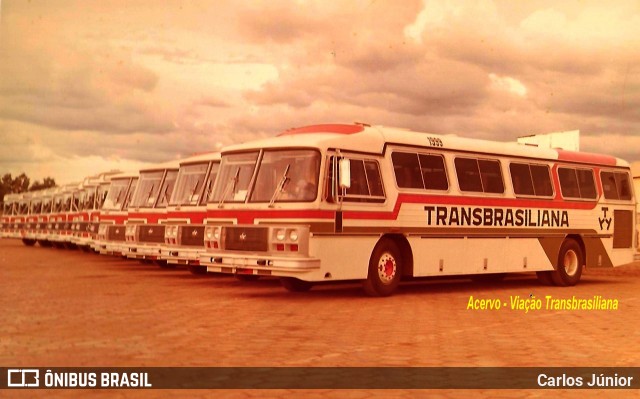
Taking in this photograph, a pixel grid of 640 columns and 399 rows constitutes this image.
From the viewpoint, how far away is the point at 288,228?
14555 mm

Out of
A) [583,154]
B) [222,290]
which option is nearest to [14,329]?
[222,290]

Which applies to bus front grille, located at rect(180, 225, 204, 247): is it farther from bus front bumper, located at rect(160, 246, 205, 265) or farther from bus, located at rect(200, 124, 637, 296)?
bus, located at rect(200, 124, 637, 296)

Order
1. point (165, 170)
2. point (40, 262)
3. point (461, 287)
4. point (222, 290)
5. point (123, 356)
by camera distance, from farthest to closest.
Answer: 1. point (40, 262)
2. point (165, 170)
3. point (461, 287)
4. point (222, 290)
5. point (123, 356)

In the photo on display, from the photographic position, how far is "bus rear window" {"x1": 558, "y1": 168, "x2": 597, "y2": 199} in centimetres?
2036

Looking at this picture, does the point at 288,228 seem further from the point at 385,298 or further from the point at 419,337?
the point at 419,337

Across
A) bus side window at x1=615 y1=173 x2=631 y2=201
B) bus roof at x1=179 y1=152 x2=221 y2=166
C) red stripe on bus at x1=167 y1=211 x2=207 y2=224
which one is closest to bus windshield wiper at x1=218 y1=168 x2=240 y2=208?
red stripe on bus at x1=167 y1=211 x2=207 y2=224

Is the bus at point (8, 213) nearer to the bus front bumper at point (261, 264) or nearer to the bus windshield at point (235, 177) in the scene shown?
the bus windshield at point (235, 177)

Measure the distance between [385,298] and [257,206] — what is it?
9.80 ft

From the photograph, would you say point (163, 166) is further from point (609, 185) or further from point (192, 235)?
point (609, 185)

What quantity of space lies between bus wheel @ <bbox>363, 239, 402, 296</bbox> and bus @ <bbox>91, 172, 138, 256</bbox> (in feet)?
33.8

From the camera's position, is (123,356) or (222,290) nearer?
(123,356)

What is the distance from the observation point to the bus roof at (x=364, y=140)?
15203 millimetres

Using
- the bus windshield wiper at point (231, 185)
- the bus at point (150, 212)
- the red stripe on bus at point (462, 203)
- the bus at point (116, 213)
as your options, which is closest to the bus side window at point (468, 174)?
the red stripe on bus at point (462, 203)

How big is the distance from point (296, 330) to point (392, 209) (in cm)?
532
